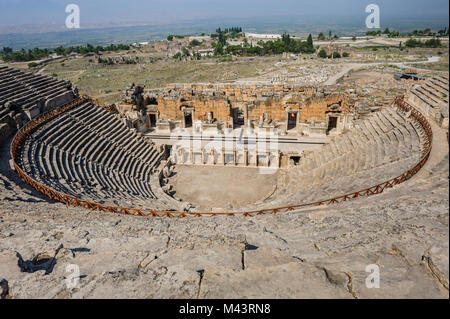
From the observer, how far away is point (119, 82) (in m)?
60.2

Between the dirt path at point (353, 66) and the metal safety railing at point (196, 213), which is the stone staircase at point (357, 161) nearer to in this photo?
the metal safety railing at point (196, 213)

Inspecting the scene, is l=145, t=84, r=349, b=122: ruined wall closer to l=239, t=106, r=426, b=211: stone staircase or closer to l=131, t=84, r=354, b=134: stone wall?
l=131, t=84, r=354, b=134: stone wall

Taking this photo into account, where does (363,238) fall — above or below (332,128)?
below

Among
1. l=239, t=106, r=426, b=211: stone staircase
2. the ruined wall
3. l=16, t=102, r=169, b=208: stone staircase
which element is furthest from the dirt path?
l=16, t=102, r=169, b=208: stone staircase

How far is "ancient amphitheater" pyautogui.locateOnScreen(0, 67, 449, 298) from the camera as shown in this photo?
4855 millimetres

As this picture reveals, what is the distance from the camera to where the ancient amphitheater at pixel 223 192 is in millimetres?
4855

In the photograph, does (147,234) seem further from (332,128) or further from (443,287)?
(332,128)

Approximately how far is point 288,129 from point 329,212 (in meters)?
16.8

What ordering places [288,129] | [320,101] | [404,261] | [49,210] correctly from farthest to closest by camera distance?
[288,129] → [320,101] → [49,210] → [404,261]

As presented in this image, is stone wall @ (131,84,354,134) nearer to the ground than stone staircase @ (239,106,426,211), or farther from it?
farther from it

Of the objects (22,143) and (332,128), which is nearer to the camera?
(22,143)

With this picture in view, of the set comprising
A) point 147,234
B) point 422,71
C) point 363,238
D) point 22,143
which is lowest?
point 147,234

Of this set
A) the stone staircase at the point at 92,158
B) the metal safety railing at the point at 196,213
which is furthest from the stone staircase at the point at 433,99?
the stone staircase at the point at 92,158
